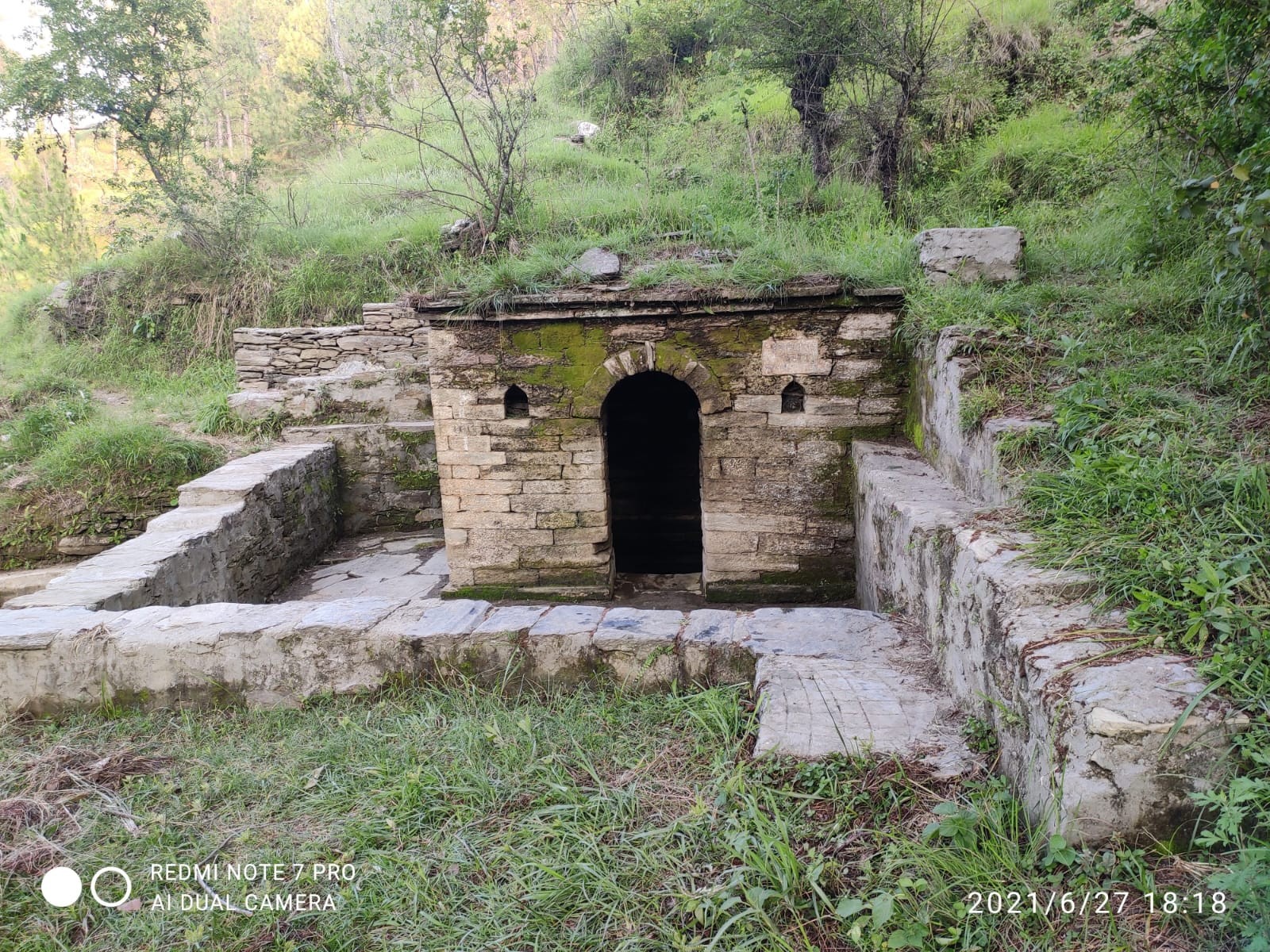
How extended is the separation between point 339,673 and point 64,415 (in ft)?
25.6

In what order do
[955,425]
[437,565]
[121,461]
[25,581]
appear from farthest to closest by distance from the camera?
1. [121,461]
2. [437,565]
3. [25,581]
4. [955,425]

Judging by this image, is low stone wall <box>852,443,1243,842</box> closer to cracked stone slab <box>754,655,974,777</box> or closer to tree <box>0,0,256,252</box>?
cracked stone slab <box>754,655,974,777</box>

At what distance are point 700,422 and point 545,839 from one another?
3.82 metres

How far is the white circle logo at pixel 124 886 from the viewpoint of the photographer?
6.52ft

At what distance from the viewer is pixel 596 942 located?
1.73 meters

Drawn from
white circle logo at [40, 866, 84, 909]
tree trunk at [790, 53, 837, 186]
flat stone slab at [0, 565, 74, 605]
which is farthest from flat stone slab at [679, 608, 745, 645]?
tree trunk at [790, 53, 837, 186]

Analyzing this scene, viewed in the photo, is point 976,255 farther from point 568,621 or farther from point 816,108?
point 816,108

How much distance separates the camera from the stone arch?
5219 millimetres

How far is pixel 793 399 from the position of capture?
5289 millimetres

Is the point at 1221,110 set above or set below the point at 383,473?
above

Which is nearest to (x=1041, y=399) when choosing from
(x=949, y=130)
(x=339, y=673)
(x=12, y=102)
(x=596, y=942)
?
(x=596, y=942)

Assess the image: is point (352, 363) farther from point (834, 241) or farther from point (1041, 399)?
point (1041, 399)

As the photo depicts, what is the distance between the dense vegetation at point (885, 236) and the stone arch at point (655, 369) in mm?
550

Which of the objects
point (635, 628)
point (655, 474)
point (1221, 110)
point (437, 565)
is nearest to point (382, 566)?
point (437, 565)
